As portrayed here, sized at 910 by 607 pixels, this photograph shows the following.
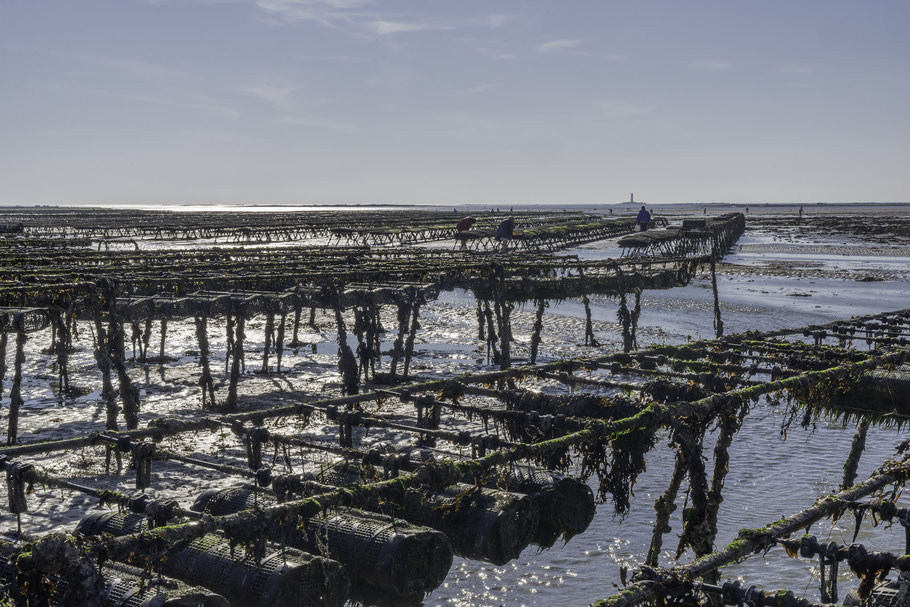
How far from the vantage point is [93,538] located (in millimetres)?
5617

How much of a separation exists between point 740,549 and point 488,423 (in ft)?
40.4

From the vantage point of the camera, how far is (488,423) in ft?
59.7

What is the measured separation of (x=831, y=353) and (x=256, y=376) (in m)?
17.7

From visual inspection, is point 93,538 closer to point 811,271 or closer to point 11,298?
point 11,298

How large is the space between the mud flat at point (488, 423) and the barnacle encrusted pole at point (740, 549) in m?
2.38

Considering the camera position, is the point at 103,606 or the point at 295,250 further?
the point at 295,250

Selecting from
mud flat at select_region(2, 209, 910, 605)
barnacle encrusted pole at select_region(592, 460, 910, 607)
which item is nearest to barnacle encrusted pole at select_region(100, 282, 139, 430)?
mud flat at select_region(2, 209, 910, 605)

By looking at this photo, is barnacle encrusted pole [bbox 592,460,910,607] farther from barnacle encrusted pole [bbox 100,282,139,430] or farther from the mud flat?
barnacle encrusted pole [bbox 100,282,139,430]

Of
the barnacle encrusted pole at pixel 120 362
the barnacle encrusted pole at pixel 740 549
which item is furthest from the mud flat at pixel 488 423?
the barnacle encrusted pole at pixel 740 549

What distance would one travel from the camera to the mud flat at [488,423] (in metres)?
11.9

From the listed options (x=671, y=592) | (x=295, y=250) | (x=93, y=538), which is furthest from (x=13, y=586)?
(x=295, y=250)

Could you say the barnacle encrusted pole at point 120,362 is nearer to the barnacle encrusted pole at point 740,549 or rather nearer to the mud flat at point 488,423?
the mud flat at point 488,423

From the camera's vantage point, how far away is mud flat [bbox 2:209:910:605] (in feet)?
38.9

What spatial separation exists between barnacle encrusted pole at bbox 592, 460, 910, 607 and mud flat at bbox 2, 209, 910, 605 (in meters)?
2.38
